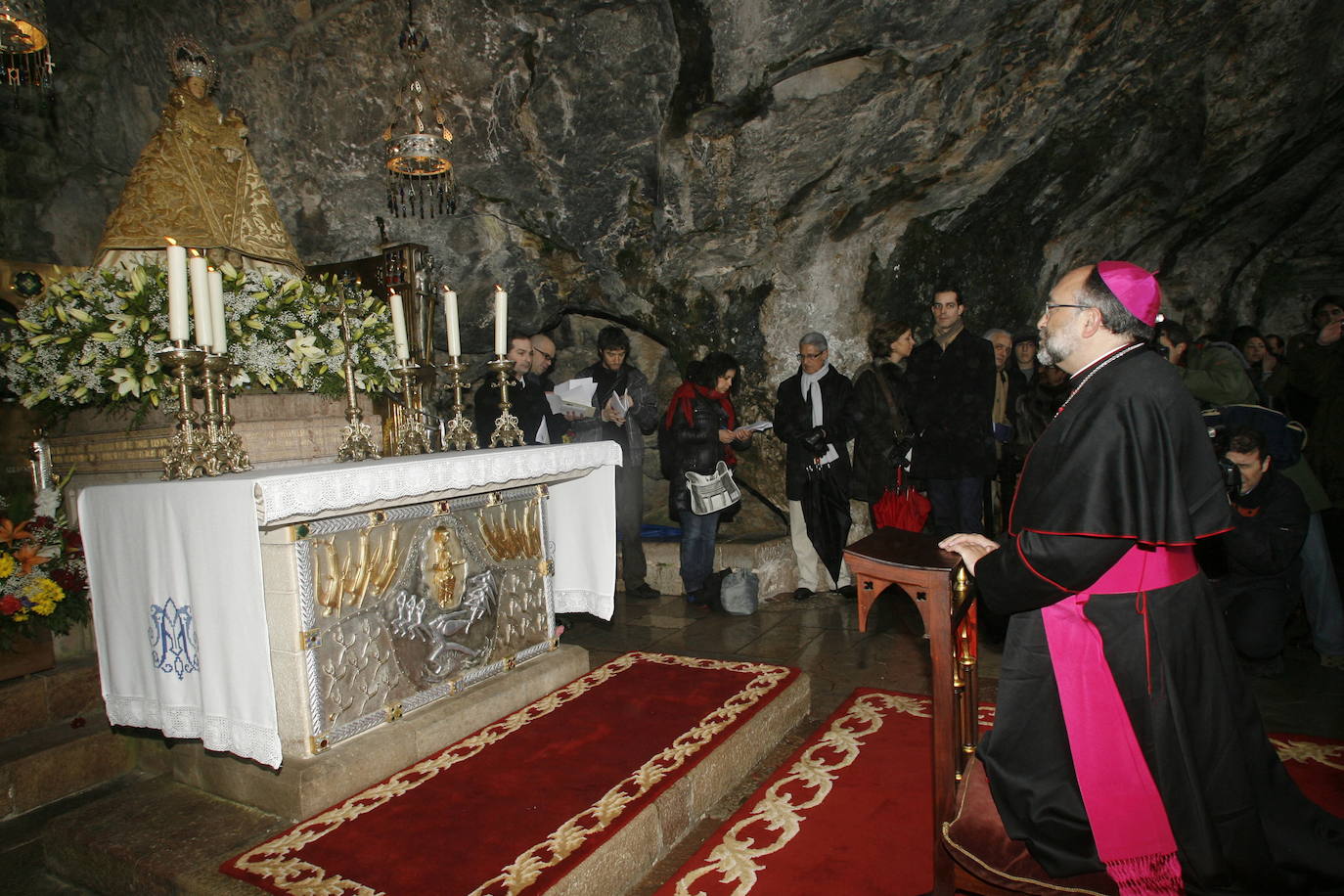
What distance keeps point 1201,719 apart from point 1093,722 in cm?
A: 24

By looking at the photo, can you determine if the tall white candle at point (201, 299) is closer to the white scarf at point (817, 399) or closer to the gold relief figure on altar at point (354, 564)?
the gold relief figure on altar at point (354, 564)

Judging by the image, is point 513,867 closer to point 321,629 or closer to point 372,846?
point 372,846

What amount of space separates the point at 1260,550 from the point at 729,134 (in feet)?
15.7

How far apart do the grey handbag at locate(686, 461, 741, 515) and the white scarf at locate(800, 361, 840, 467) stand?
2.54 feet

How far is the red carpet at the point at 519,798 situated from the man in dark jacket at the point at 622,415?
2.48 meters

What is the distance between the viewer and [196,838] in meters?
2.59

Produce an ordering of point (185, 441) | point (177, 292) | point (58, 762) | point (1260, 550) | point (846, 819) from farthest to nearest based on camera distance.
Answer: point (1260, 550), point (58, 762), point (185, 441), point (846, 819), point (177, 292)

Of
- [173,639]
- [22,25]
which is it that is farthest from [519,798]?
[22,25]

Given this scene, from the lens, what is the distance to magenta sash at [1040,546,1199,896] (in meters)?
1.69

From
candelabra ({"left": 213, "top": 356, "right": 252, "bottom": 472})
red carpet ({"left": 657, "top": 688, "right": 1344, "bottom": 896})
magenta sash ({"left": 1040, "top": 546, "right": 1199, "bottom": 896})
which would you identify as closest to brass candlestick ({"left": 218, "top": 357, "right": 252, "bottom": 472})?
→ candelabra ({"left": 213, "top": 356, "right": 252, "bottom": 472})


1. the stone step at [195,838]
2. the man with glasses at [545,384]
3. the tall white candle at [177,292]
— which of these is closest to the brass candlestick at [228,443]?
the tall white candle at [177,292]

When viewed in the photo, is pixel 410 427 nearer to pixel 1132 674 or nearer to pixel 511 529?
pixel 511 529

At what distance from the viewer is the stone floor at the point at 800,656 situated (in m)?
2.87

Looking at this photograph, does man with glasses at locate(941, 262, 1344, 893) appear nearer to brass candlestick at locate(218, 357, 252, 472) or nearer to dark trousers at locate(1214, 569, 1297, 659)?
dark trousers at locate(1214, 569, 1297, 659)
